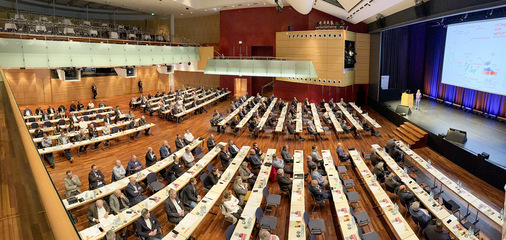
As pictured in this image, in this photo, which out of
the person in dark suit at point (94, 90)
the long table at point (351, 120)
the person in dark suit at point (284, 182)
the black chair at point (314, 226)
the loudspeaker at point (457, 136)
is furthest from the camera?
the person in dark suit at point (94, 90)

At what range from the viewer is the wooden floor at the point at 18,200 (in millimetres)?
1394

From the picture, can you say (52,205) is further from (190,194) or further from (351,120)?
(351,120)

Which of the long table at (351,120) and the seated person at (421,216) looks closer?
the seated person at (421,216)

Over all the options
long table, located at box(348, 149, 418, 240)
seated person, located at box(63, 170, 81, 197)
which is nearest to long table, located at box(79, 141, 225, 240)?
seated person, located at box(63, 170, 81, 197)

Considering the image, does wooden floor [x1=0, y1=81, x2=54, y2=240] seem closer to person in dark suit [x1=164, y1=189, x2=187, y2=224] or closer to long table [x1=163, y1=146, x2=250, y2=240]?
long table [x1=163, y1=146, x2=250, y2=240]

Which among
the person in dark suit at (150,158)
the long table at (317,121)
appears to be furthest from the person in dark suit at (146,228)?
the long table at (317,121)

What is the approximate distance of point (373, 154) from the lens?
10156mm

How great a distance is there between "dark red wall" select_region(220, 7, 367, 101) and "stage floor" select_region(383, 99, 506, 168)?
644 centimetres

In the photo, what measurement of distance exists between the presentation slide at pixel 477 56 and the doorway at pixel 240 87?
15.4 metres

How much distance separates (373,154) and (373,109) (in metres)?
11.7

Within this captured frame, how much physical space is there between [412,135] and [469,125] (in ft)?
8.51

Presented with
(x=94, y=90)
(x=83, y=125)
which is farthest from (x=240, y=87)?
(x=83, y=125)

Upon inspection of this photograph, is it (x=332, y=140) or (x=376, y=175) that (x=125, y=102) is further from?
(x=376, y=175)

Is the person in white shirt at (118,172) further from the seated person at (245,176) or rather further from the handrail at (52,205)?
the handrail at (52,205)
